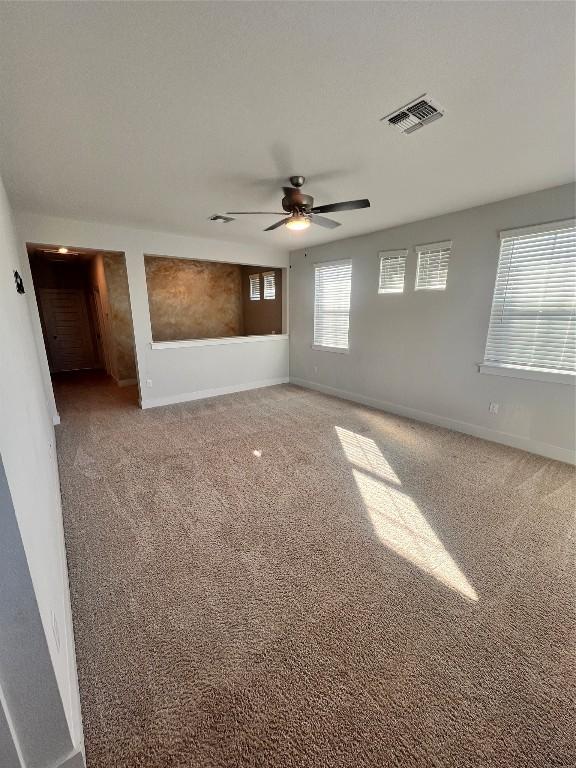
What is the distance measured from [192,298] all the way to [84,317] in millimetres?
2815

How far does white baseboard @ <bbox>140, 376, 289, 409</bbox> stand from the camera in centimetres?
475

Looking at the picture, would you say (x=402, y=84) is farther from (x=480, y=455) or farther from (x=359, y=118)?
(x=480, y=455)

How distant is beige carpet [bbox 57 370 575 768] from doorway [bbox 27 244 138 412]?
330 centimetres

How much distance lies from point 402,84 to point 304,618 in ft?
9.03

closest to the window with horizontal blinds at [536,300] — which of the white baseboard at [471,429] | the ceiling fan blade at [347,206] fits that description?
the white baseboard at [471,429]

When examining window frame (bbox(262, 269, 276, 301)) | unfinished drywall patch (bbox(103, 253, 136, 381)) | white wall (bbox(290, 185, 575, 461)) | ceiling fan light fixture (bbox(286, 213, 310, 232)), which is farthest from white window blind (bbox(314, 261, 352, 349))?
unfinished drywall patch (bbox(103, 253, 136, 381))

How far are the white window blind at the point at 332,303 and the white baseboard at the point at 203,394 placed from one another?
128 cm

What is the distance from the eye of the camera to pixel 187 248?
15.4 ft

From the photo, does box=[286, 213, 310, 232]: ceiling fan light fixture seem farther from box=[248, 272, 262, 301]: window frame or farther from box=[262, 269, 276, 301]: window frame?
box=[248, 272, 262, 301]: window frame

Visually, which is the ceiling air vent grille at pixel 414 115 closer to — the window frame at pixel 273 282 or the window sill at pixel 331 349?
the window sill at pixel 331 349

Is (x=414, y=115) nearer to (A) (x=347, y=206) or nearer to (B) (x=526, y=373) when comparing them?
(A) (x=347, y=206)

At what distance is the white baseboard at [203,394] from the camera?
4.75 meters

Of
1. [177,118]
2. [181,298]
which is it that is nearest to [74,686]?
[177,118]

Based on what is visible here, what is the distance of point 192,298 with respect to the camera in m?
6.90
